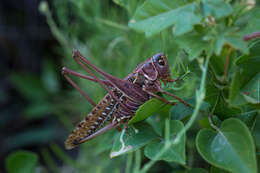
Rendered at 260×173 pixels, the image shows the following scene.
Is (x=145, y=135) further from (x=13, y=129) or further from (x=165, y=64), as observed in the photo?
(x=13, y=129)

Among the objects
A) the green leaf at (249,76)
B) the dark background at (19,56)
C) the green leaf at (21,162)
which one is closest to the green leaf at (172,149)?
the green leaf at (249,76)

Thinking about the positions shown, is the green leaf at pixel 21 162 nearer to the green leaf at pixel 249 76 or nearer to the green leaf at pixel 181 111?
the green leaf at pixel 181 111

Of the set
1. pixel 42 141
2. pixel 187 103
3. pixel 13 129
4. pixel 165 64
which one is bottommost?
pixel 187 103

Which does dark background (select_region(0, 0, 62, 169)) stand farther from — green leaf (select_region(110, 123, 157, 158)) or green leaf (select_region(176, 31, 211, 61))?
green leaf (select_region(176, 31, 211, 61))

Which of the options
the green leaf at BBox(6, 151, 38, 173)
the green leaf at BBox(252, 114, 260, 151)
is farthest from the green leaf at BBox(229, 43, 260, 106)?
the green leaf at BBox(6, 151, 38, 173)

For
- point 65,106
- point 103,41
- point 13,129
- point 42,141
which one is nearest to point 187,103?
point 103,41
